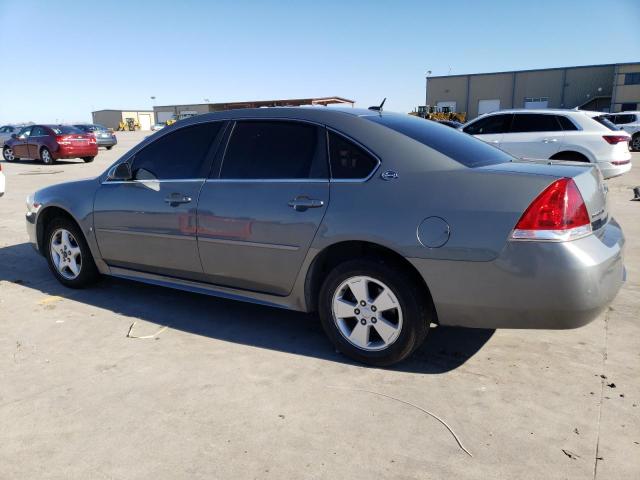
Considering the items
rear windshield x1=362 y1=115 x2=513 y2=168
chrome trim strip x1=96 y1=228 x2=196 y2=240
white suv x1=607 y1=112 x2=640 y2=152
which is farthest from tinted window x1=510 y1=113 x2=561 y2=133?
white suv x1=607 y1=112 x2=640 y2=152

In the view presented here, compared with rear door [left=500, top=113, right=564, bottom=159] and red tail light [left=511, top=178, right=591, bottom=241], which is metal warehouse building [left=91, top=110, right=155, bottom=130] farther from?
red tail light [left=511, top=178, right=591, bottom=241]

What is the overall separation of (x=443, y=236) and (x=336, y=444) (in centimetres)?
125

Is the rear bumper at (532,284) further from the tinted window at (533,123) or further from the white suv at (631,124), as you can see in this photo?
the white suv at (631,124)

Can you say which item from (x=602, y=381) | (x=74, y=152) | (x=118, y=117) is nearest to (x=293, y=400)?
(x=602, y=381)

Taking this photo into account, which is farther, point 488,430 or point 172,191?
point 172,191

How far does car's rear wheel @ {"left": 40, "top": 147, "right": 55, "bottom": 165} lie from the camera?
1930 cm

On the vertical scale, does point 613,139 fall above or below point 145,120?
below

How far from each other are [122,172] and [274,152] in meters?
1.50

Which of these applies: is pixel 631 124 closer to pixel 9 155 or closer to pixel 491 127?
pixel 491 127

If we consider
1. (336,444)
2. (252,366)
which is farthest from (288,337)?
(336,444)

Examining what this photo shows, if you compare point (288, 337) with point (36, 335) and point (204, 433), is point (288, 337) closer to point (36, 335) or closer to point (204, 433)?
point (204, 433)

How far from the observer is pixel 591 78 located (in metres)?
51.8

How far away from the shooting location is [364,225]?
3.16 m

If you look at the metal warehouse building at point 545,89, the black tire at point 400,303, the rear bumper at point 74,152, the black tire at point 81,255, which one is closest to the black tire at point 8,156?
the rear bumper at point 74,152
